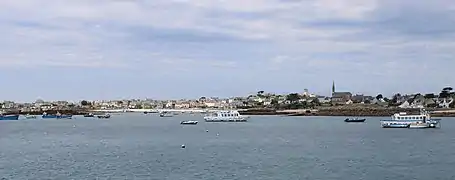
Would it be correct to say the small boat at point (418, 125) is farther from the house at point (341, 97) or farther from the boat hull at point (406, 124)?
the house at point (341, 97)

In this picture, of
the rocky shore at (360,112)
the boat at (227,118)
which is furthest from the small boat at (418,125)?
the rocky shore at (360,112)

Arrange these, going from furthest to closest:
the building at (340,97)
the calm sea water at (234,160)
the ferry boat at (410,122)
→ the building at (340,97)
the ferry boat at (410,122)
the calm sea water at (234,160)

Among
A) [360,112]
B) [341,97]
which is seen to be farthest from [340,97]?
[360,112]

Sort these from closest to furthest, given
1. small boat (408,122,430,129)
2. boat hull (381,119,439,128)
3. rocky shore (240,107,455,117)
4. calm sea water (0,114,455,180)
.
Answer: calm sea water (0,114,455,180) < small boat (408,122,430,129) < boat hull (381,119,439,128) < rocky shore (240,107,455,117)

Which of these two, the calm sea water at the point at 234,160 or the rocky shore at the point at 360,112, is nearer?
the calm sea water at the point at 234,160

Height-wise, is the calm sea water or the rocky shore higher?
the rocky shore

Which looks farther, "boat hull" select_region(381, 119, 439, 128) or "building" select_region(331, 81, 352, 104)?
"building" select_region(331, 81, 352, 104)

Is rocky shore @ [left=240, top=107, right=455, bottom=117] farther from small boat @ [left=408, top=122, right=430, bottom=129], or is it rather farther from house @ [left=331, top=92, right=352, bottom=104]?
small boat @ [left=408, top=122, right=430, bottom=129]

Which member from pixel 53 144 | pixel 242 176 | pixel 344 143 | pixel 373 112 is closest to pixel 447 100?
pixel 373 112

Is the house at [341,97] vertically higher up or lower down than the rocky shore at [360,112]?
higher up

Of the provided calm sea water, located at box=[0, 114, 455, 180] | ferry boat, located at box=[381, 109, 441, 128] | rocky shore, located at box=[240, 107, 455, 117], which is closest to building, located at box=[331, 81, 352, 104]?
rocky shore, located at box=[240, 107, 455, 117]

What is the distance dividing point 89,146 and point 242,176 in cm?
1955

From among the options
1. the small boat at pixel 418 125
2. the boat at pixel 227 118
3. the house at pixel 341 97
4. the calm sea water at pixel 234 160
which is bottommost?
the calm sea water at pixel 234 160

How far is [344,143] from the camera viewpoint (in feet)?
145
